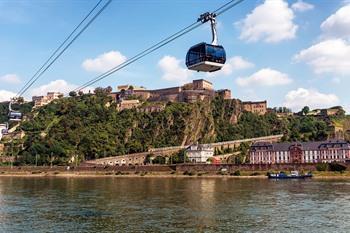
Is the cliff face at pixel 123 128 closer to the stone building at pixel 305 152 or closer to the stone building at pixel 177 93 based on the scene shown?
the stone building at pixel 177 93

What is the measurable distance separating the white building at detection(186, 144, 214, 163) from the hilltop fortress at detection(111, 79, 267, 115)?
97.4 feet

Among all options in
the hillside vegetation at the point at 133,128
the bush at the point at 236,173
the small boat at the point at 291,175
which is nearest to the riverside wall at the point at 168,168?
the bush at the point at 236,173

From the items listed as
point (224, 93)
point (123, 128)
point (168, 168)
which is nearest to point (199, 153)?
point (168, 168)

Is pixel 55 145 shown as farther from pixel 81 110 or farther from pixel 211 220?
pixel 211 220

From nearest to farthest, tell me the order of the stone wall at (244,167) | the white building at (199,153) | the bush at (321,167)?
the bush at (321,167) < the stone wall at (244,167) < the white building at (199,153)

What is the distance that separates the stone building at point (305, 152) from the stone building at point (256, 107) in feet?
175

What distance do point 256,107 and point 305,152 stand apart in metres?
61.5

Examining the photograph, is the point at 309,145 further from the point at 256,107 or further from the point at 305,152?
the point at 256,107

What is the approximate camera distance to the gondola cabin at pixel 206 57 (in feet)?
69.1

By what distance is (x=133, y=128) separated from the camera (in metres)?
139

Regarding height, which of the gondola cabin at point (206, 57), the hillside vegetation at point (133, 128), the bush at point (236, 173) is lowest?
the bush at point (236, 173)

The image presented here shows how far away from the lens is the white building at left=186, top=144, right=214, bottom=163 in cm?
11725

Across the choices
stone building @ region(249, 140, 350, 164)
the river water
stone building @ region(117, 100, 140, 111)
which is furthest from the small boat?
stone building @ region(117, 100, 140, 111)

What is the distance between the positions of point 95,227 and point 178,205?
11.9 m
